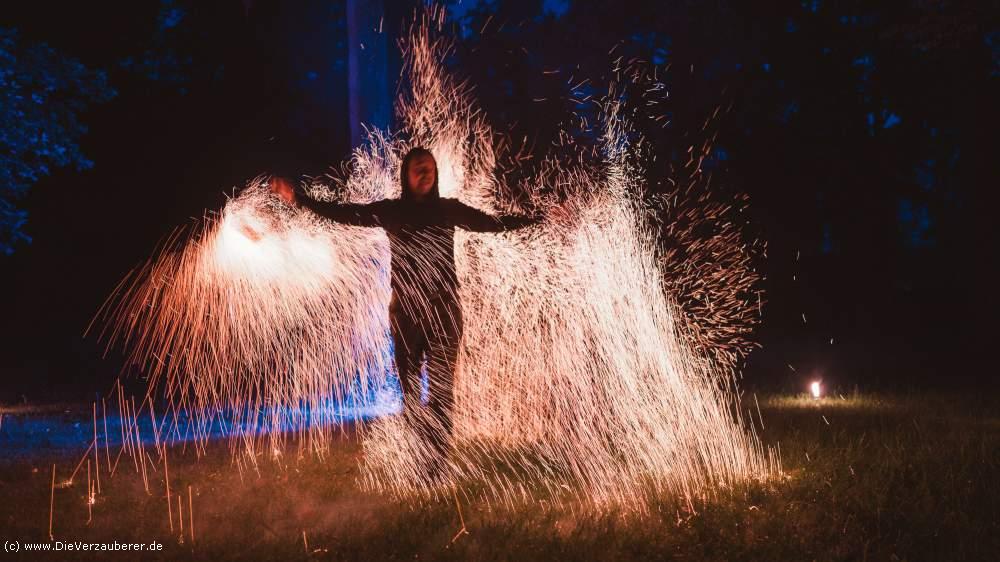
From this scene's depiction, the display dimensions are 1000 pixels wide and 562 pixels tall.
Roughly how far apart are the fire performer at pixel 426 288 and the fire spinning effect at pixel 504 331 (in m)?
0.14

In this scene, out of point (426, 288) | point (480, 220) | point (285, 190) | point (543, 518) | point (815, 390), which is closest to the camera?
point (543, 518)

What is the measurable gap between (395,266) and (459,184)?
1453 mm

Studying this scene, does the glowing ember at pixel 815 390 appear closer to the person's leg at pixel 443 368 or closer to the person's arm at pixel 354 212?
the person's leg at pixel 443 368

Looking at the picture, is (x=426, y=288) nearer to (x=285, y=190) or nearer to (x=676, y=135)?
(x=285, y=190)

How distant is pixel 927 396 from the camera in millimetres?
13734

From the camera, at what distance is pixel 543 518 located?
6.46 meters

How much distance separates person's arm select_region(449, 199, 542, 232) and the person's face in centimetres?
24

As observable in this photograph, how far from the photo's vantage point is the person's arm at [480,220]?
7.60 m

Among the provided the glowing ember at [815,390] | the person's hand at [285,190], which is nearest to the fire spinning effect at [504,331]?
the person's hand at [285,190]

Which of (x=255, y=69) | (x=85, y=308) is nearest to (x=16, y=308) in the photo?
(x=85, y=308)

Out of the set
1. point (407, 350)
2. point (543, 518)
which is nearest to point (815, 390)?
point (407, 350)

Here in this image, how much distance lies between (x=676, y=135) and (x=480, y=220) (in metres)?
18.1

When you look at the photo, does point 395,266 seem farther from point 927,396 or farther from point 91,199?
point 91,199

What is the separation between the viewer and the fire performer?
295 inches
